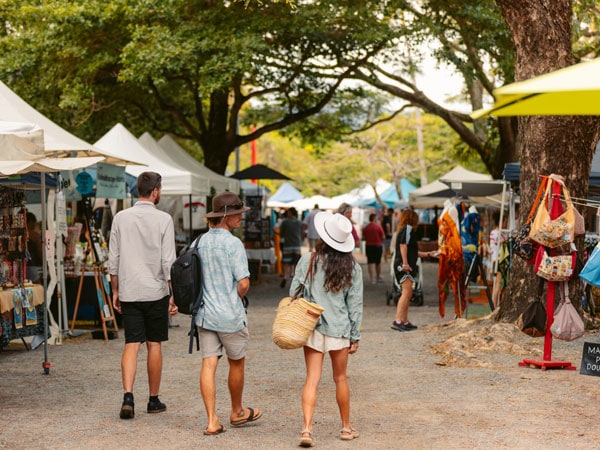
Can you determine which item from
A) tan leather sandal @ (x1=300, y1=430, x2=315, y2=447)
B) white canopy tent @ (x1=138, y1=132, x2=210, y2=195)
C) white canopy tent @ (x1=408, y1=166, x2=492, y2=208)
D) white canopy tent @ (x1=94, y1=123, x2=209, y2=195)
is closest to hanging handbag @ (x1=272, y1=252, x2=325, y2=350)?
tan leather sandal @ (x1=300, y1=430, x2=315, y2=447)

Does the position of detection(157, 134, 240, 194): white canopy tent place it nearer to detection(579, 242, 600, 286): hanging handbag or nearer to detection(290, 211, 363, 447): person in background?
detection(579, 242, 600, 286): hanging handbag

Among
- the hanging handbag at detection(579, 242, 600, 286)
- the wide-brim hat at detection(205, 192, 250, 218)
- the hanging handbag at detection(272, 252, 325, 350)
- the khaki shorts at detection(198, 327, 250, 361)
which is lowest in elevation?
the khaki shorts at detection(198, 327, 250, 361)

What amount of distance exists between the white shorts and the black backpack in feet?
2.76

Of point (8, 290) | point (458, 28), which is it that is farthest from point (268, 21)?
point (8, 290)

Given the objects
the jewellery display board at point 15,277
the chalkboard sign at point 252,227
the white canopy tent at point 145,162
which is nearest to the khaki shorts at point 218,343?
the jewellery display board at point 15,277

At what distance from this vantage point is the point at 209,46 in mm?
19672

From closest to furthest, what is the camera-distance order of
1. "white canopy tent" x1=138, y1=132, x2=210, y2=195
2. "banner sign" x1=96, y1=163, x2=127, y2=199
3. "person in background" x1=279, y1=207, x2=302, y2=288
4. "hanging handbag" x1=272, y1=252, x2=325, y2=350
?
"hanging handbag" x1=272, y1=252, x2=325, y2=350 < "banner sign" x1=96, y1=163, x2=127, y2=199 < "white canopy tent" x1=138, y1=132, x2=210, y2=195 < "person in background" x1=279, y1=207, x2=302, y2=288

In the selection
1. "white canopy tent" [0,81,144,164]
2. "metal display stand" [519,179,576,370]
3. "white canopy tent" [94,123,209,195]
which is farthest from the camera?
"white canopy tent" [94,123,209,195]

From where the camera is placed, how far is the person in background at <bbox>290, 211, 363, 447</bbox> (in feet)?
22.3

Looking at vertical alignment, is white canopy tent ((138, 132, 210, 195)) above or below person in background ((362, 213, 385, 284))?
above

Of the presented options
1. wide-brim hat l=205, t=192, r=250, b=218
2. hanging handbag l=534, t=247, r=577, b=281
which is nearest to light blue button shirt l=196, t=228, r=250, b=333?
wide-brim hat l=205, t=192, r=250, b=218

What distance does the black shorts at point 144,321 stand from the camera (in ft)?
25.0

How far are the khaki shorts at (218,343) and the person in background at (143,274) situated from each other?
0.60 meters

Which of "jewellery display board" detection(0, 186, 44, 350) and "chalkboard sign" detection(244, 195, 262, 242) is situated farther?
"chalkboard sign" detection(244, 195, 262, 242)
